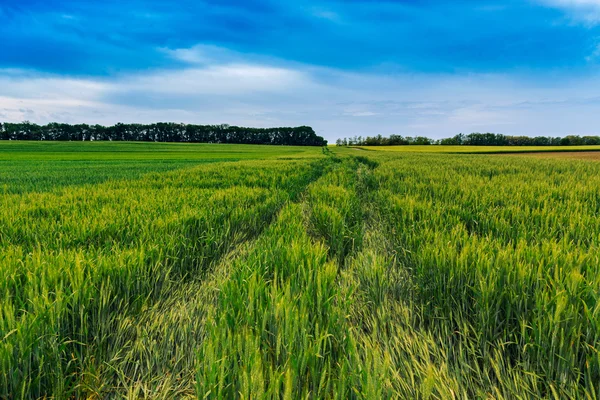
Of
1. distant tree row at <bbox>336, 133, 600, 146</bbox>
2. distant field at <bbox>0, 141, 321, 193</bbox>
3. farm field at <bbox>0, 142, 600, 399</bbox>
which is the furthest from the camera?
distant tree row at <bbox>336, 133, 600, 146</bbox>

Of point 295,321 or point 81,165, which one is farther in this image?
point 81,165

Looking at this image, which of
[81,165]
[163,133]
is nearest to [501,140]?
[81,165]

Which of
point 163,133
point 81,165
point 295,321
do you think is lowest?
point 295,321

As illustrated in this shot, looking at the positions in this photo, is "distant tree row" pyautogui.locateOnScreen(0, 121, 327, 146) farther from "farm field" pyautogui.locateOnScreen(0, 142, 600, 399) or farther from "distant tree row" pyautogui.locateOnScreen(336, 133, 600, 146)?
"farm field" pyautogui.locateOnScreen(0, 142, 600, 399)

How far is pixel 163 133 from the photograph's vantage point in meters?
110

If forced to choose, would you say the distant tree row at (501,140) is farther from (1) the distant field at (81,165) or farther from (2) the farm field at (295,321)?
(2) the farm field at (295,321)

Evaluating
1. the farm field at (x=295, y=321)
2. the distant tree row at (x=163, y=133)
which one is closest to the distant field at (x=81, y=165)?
the farm field at (x=295, y=321)

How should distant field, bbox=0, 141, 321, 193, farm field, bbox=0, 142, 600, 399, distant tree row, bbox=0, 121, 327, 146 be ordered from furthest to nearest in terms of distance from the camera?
distant tree row, bbox=0, 121, 327, 146 → distant field, bbox=0, 141, 321, 193 → farm field, bbox=0, 142, 600, 399

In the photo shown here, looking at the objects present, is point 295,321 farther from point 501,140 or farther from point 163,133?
point 163,133

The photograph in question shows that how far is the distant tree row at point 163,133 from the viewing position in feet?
316

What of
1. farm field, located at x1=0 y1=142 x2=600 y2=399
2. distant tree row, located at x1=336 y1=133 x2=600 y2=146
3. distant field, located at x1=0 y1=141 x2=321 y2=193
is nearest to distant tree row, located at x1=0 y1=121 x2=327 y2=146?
distant tree row, located at x1=336 y1=133 x2=600 y2=146

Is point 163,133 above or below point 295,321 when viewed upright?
above

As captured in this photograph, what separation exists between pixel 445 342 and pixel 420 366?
35 centimetres

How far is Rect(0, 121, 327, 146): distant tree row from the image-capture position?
9644 cm
